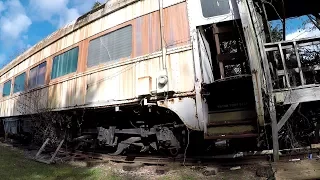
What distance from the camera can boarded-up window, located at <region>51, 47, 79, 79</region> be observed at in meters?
8.16

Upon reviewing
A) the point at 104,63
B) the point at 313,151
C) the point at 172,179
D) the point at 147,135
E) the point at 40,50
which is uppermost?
the point at 40,50

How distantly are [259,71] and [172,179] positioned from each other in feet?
8.29

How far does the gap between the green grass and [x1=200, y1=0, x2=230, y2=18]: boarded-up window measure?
12.5 ft

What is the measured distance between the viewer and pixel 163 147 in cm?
629

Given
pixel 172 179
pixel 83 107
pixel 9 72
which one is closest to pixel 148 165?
pixel 172 179

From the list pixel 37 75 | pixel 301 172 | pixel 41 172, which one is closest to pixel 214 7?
pixel 301 172

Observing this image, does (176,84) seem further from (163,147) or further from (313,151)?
(313,151)

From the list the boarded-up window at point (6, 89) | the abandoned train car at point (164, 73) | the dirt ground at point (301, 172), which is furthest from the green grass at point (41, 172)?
the boarded-up window at point (6, 89)

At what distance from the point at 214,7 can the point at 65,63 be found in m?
4.95

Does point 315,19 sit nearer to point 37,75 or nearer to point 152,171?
point 152,171

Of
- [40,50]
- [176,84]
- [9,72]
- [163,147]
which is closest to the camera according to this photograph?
[176,84]

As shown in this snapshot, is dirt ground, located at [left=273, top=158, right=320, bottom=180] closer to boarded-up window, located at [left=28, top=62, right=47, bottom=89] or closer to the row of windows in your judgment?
the row of windows

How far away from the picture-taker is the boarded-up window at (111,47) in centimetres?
673

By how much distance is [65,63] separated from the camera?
858 centimetres
